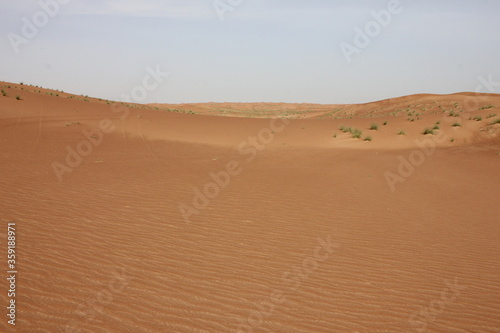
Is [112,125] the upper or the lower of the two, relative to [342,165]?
upper

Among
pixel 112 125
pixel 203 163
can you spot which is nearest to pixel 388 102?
pixel 112 125

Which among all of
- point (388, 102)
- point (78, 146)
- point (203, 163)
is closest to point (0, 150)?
point (78, 146)

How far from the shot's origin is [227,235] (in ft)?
19.6

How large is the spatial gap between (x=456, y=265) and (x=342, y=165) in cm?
814

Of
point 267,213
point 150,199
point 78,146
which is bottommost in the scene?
point 267,213

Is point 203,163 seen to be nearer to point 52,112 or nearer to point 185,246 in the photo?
point 185,246

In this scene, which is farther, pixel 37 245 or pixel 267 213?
pixel 267 213

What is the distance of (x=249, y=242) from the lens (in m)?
5.71

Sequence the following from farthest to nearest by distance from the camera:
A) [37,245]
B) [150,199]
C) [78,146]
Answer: [78,146]
[150,199]
[37,245]

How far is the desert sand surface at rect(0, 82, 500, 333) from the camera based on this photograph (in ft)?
12.3

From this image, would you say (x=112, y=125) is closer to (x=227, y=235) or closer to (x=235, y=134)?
(x=235, y=134)

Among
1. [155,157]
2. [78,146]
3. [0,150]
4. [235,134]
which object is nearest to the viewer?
[0,150]

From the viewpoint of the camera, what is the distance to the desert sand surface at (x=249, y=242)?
3740mm

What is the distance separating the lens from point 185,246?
539cm
